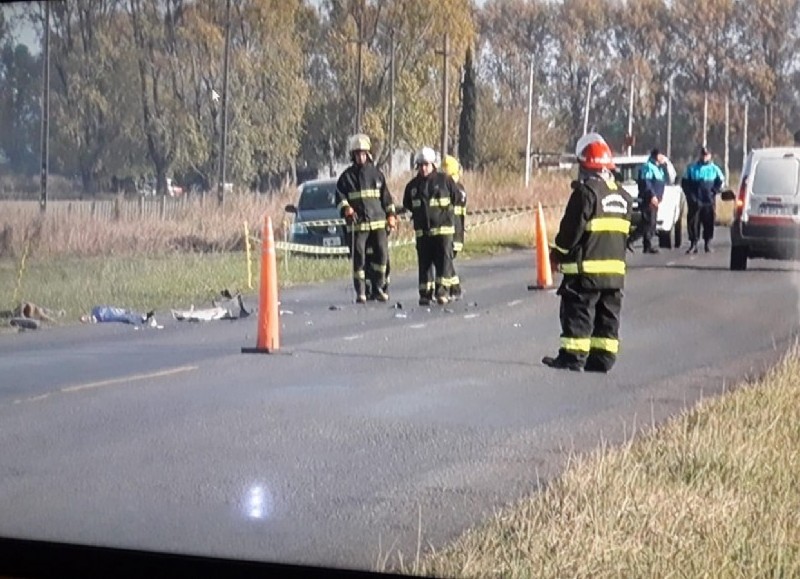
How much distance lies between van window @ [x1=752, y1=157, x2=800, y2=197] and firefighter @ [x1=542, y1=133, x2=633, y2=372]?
1.31ft

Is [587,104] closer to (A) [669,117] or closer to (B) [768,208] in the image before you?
(A) [669,117]

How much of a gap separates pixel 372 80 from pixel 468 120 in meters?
0.43

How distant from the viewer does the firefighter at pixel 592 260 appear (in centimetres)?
483

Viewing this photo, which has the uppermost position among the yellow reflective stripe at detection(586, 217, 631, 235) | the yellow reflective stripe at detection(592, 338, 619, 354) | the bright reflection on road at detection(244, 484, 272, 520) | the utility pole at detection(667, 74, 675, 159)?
the utility pole at detection(667, 74, 675, 159)

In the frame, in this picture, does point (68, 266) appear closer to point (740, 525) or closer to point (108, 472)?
point (108, 472)

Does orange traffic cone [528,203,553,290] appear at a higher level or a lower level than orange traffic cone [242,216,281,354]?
higher

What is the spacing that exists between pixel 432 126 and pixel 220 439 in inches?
49.6

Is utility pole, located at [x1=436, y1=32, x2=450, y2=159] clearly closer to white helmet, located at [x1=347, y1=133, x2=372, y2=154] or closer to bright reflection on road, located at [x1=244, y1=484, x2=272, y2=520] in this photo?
white helmet, located at [x1=347, y1=133, x2=372, y2=154]

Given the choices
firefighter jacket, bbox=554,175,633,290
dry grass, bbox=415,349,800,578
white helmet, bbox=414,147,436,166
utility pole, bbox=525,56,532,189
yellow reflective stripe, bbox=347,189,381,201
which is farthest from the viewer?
yellow reflective stripe, bbox=347,189,381,201

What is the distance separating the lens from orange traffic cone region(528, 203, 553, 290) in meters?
5.00

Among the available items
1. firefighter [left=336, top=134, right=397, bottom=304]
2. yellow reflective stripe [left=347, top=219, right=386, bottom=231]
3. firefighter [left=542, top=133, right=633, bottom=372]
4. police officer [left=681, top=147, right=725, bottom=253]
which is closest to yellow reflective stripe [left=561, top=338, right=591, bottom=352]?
firefighter [left=542, top=133, right=633, bottom=372]

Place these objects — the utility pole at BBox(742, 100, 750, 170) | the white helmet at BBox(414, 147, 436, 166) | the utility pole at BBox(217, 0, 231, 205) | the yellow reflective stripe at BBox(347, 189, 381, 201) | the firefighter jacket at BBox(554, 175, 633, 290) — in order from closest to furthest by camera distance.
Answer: the utility pole at BBox(742, 100, 750, 170)
the firefighter jacket at BBox(554, 175, 633, 290)
the white helmet at BBox(414, 147, 436, 166)
the yellow reflective stripe at BBox(347, 189, 381, 201)
the utility pole at BBox(217, 0, 231, 205)

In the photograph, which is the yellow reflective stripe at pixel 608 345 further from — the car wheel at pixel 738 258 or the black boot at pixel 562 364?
the car wheel at pixel 738 258

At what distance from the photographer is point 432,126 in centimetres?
532
